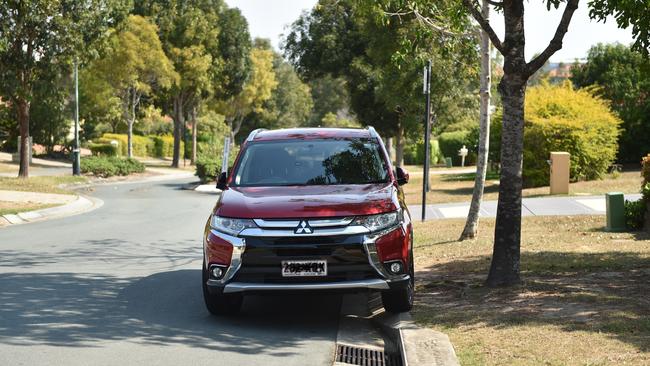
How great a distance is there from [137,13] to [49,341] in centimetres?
5076

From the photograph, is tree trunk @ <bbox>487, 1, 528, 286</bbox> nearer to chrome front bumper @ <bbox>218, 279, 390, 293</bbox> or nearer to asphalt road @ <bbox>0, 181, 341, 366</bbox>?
asphalt road @ <bbox>0, 181, 341, 366</bbox>

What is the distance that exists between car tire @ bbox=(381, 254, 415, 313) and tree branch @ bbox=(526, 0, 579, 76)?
103 inches

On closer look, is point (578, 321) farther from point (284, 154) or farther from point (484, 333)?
point (284, 154)

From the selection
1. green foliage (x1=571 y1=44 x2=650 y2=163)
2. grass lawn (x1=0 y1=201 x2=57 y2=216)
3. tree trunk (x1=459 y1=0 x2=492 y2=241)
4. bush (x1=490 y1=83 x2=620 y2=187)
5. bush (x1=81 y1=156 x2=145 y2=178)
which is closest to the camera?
tree trunk (x1=459 y1=0 x2=492 y2=241)

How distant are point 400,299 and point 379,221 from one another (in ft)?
2.84

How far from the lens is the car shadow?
7633 millimetres

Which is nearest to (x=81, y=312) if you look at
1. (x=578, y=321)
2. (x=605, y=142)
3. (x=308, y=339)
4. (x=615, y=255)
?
(x=308, y=339)

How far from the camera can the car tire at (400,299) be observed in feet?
27.7

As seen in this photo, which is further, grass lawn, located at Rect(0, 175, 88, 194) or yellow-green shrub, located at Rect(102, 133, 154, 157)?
yellow-green shrub, located at Rect(102, 133, 154, 157)

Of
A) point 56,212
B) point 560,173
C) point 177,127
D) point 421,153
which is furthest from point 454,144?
point 56,212

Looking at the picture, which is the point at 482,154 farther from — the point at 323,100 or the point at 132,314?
the point at 323,100

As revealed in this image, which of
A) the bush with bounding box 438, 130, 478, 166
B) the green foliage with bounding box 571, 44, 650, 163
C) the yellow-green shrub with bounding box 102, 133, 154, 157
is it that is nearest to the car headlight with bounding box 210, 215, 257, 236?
the green foliage with bounding box 571, 44, 650, 163

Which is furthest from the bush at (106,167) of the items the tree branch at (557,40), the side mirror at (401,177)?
the tree branch at (557,40)

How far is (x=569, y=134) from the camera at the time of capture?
2547cm
